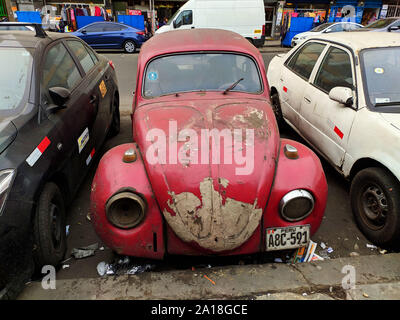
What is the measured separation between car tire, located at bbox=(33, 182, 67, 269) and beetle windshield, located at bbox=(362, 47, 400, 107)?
340 centimetres

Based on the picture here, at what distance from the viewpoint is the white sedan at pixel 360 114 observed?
296 centimetres

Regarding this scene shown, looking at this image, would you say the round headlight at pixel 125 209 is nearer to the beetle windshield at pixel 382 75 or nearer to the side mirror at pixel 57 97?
the side mirror at pixel 57 97

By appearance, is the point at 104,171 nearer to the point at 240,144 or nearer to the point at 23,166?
the point at 23,166

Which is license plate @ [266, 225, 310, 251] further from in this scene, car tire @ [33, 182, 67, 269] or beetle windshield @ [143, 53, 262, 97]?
car tire @ [33, 182, 67, 269]

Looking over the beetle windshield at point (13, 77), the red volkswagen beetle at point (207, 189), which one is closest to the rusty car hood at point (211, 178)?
the red volkswagen beetle at point (207, 189)

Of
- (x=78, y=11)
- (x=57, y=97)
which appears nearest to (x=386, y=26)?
(x=57, y=97)

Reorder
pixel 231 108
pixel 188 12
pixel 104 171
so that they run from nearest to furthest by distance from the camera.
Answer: pixel 104 171 < pixel 231 108 < pixel 188 12

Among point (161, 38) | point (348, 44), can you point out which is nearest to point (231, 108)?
point (161, 38)

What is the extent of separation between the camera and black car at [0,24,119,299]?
2.23 metres

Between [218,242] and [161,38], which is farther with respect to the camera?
[161,38]

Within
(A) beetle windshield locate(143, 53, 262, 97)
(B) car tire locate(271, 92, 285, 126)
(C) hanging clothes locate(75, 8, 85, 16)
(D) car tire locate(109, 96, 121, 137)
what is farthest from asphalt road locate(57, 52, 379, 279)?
(C) hanging clothes locate(75, 8, 85, 16)

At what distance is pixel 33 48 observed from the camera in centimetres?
327

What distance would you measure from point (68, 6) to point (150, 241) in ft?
75.4

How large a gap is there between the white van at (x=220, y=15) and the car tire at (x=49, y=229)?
1358 cm
